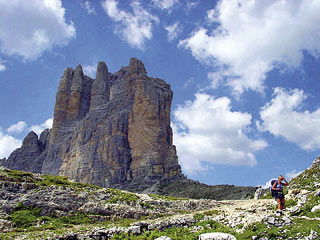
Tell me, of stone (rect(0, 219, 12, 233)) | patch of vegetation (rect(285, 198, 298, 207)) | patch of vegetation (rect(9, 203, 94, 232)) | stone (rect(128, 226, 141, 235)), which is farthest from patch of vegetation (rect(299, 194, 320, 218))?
stone (rect(0, 219, 12, 233))

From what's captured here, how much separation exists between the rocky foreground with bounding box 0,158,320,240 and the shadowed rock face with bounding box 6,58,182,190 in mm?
78419

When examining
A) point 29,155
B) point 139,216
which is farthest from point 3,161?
point 139,216

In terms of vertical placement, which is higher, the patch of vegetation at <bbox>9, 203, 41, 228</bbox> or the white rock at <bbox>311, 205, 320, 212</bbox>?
the white rock at <bbox>311, 205, 320, 212</bbox>

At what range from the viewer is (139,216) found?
108 feet

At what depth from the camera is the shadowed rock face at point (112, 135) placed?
126 metres

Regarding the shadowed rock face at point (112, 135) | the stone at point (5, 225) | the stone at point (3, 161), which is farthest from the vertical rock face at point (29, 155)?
the stone at point (5, 225)

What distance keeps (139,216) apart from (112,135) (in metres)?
107

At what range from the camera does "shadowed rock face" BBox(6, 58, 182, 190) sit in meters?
126

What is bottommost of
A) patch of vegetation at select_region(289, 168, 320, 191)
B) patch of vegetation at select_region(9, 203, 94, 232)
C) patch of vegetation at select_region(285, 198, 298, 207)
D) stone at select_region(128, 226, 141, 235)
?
stone at select_region(128, 226, 141, 235)

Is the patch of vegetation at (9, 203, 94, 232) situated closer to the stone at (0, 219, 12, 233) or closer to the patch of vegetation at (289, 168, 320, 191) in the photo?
the stone at (0, 219, 12, 233)

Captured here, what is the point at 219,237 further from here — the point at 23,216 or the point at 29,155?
the point at 29,155

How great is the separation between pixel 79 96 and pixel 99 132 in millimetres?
34893

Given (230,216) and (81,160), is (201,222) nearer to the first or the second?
(230,216)

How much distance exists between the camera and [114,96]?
5989 inches
